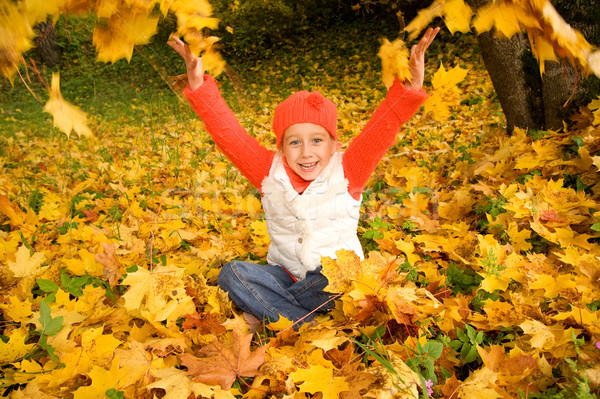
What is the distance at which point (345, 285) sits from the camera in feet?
4.94

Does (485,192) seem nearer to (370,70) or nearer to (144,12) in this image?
(144,12)

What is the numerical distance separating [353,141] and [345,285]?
26.5 inches

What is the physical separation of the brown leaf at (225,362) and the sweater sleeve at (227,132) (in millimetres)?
772

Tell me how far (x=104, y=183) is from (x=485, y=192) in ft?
9.80

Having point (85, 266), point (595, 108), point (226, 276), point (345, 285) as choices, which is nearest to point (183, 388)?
point (226, 276)

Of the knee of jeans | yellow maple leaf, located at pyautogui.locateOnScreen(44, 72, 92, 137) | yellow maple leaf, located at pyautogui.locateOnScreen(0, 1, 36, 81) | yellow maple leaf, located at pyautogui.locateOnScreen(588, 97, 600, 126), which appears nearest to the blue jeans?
the knee of jeans

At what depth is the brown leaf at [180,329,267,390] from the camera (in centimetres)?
131

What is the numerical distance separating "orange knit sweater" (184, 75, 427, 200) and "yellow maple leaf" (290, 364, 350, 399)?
83 centimetres

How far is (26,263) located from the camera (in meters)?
1.82

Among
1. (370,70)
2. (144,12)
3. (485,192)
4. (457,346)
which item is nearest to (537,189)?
(485,192)

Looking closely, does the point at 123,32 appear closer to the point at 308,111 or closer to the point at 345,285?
the point at 308,111

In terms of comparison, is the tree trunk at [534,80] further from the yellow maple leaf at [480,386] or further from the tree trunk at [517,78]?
the yellow maple leaf at [480,386]

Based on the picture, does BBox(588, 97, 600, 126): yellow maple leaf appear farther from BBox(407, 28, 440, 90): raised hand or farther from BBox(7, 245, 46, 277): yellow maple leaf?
BBox(7, 245, 46, 277): yellow maple leaf

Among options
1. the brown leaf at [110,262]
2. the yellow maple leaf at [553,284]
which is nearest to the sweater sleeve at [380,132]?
→ the yellow maple leaf at [553,284]
